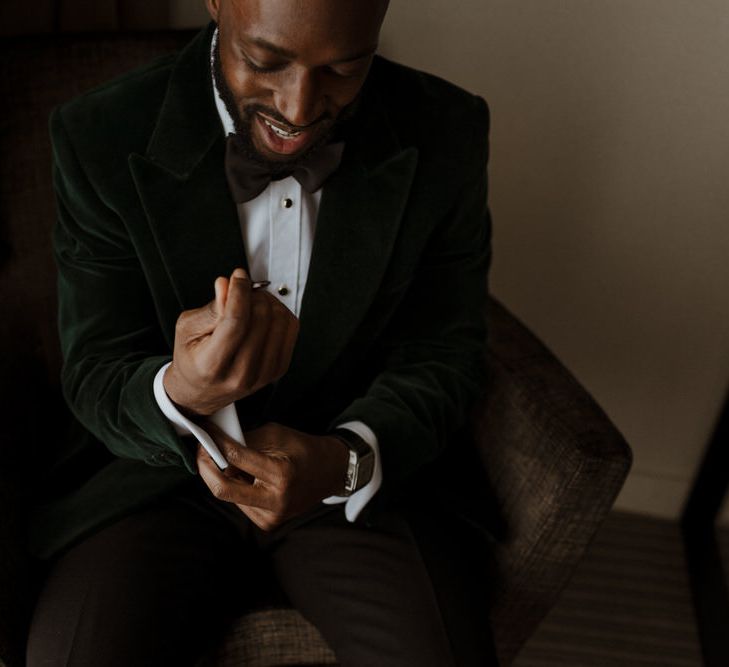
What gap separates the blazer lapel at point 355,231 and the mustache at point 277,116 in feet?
0.51

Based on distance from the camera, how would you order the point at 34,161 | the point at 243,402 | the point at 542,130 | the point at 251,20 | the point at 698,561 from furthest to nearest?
1. the point at 698,561
2. the point at 542,130
3. the point at 34,161
4. the point at 243,402
5. the point at 251,20

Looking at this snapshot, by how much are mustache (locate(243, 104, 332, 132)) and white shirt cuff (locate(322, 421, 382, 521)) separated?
39cm

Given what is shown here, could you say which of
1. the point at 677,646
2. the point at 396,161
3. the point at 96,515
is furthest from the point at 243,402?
the point at 677,646

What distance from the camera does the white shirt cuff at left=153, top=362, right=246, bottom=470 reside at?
39.1 inches

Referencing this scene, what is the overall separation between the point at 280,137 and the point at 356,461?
402 millimetres

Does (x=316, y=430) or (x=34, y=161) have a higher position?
(x=34, y=161)

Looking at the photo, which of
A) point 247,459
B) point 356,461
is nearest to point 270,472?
point 247,459

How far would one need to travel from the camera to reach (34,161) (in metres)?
1.38

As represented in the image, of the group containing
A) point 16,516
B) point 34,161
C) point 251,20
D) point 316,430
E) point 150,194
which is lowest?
point 16,516

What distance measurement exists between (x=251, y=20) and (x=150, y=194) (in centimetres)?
27

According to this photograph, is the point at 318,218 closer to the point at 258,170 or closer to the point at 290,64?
the point at 258,170

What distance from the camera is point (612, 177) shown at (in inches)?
68.2

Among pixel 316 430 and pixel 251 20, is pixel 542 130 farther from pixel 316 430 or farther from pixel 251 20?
pixel 251 20

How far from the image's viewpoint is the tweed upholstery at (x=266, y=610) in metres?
1.20
